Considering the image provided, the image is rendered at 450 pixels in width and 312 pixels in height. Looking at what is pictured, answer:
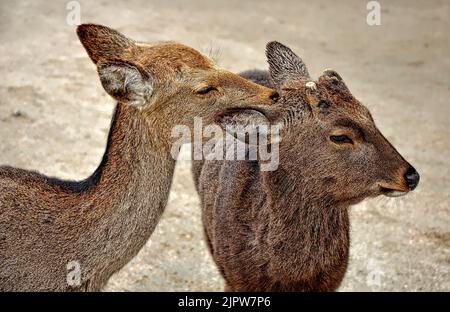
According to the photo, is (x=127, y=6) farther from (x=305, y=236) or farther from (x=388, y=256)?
(x=305, y=236)

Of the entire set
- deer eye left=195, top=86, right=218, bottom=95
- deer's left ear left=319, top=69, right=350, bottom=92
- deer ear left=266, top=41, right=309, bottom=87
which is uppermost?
deer ear left=266, top=41, right=309, bottom=87

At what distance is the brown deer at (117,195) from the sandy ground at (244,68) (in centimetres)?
114

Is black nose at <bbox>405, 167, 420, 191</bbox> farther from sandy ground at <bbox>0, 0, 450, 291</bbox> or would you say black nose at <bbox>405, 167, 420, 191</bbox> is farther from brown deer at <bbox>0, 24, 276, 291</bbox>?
sandy ground at <bbox>0, 0, 450, 291</bbox>

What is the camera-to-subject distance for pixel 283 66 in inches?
210

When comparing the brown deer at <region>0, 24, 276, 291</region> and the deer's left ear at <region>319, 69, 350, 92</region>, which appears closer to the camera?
the brown deer at <region>0, 24, 276, 291</region>

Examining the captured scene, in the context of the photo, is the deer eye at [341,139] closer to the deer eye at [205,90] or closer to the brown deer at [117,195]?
the brown deer at [117,195]

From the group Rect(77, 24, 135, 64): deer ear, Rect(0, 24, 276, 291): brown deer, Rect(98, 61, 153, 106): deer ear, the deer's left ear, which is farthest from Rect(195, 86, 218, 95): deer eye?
the deer's left ear

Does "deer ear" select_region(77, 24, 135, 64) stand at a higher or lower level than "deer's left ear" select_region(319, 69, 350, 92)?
higher

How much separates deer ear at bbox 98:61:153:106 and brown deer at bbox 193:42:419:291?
55 centimetres

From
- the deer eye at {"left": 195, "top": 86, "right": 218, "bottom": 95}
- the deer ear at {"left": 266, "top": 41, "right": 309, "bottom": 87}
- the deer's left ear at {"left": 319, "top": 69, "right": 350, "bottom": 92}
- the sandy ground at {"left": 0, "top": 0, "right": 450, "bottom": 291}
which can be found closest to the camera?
the deer eye at {"left": 195, "top": 86, "right": 218, "bottom": 95}

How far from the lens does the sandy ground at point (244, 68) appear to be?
7.43 metres

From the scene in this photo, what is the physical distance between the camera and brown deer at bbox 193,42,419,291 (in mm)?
4762

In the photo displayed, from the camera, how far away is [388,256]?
752 cm
